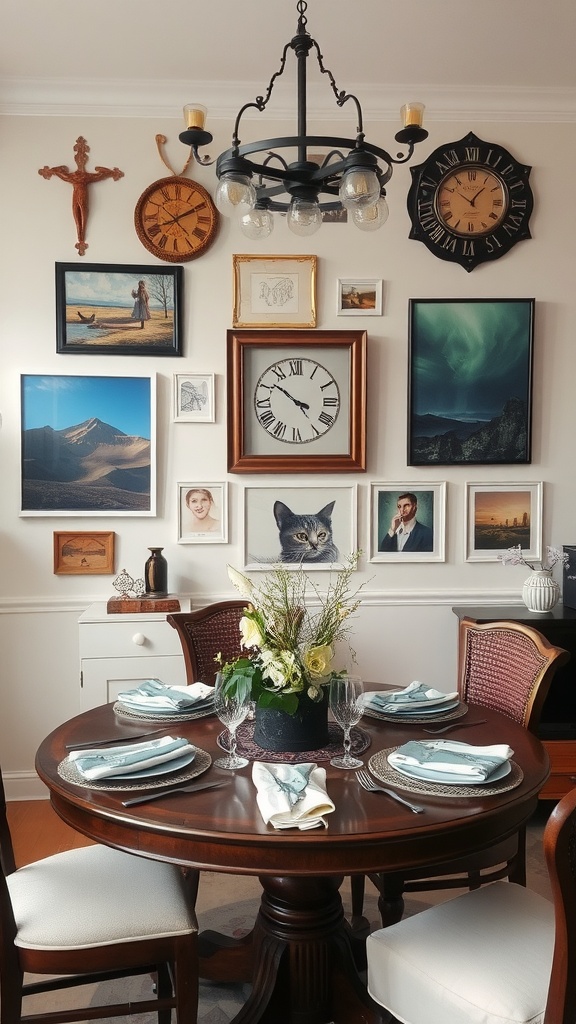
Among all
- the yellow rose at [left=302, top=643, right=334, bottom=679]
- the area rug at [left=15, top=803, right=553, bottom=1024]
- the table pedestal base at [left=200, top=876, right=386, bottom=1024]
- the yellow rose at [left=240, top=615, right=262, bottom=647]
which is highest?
the yellow rose at [left=240, top=615, right=262, bottom=647]

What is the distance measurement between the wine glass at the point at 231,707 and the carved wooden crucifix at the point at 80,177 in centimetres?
255

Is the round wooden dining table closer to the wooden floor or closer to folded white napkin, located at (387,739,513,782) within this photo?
folded white napkin, located at (387,739,513,782)

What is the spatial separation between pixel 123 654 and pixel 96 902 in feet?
5.20

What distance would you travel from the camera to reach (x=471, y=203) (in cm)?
377

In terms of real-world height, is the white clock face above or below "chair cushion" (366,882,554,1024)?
above

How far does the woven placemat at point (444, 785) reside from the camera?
1.68m

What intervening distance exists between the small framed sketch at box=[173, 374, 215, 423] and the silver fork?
2221mm

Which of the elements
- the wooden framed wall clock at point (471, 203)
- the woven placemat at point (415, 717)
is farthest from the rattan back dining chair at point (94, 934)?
the wooden framed wall clock at point (471, 203)

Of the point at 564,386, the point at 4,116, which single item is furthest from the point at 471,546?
the point at 4,116

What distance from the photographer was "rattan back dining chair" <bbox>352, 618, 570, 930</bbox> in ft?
7.27

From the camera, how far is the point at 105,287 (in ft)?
12.1

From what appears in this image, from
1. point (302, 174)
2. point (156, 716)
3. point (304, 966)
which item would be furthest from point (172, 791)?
point (302, 174)

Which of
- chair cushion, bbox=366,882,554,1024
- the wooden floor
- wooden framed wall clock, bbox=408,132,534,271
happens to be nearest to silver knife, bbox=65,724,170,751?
chair cushion, bbox=366,882,554,1024

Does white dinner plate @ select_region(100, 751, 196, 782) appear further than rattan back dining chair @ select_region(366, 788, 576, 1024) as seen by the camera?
Yes
